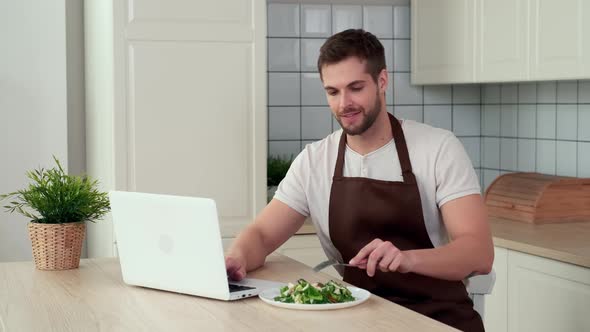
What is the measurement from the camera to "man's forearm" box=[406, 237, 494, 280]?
227 cm

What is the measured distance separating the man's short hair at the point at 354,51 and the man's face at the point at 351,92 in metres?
0.01

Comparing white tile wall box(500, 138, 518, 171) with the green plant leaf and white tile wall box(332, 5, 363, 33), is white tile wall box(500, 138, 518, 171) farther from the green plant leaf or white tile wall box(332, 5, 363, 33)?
the green plant leaf

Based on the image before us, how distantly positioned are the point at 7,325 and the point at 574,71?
2144mm

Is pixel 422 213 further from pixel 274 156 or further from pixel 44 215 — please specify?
pixel 274 156

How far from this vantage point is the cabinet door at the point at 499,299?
132 inches

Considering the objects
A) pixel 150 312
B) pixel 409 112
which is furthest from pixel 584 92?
pixel 150 312

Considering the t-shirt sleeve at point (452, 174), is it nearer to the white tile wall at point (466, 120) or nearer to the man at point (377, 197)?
the man at point (377, 197)

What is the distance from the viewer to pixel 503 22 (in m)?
3.66

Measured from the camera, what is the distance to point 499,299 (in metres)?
3.40

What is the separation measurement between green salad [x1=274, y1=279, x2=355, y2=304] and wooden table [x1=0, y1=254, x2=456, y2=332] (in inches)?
1.3

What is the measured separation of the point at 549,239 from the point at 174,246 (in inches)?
61.8

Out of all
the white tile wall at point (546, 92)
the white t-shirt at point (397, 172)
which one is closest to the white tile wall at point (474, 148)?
the white tile wall at point (546, 92)

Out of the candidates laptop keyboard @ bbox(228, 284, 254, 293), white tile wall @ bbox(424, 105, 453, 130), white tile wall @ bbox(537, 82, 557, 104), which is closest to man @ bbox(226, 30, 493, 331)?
laptop keyboard @ bbox(228, 284, 254, 293)

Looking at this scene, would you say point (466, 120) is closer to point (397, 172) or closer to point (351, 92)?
point (397, 172)
